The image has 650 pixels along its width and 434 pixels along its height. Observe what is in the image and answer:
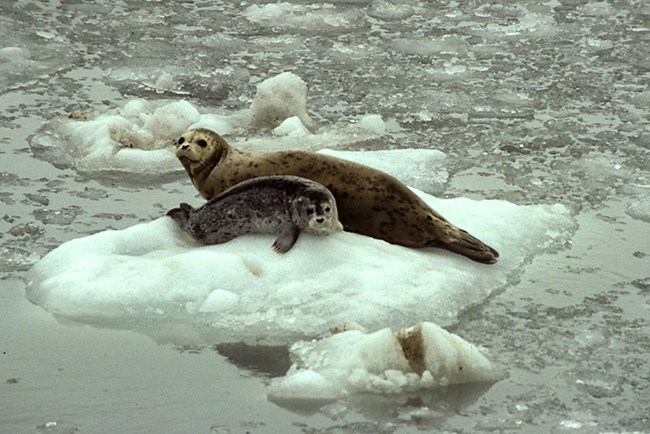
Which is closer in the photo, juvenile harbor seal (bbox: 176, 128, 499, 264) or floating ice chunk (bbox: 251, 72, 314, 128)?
juvenile harbor seal (bbox: 176, 128, 499, 264)

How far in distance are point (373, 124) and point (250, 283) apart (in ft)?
7.37

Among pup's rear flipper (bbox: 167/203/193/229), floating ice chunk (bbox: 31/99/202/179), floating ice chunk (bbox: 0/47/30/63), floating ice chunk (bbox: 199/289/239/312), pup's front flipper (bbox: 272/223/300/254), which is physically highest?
pup's front flipper (bbox: 272/223/300/254)

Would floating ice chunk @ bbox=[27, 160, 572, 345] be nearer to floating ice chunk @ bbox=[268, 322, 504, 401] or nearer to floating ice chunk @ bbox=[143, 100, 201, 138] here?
floating ice chunk @ bbox=[268, 322, 504, 401]

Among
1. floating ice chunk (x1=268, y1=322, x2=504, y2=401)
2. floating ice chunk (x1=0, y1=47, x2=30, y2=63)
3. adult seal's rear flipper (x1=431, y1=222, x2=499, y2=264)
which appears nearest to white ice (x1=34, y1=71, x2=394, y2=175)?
floating ice chunk (x1=0, y1=47, x2=30, y2=63)

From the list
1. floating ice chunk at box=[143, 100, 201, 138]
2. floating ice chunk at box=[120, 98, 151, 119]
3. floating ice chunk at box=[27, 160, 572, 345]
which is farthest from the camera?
floating ice chunk at box=[120, 98, 151, 119]

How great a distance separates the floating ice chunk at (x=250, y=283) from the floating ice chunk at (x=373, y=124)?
1750mm

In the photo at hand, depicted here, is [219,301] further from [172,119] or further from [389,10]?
[389,10]

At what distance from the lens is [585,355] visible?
4.35 metres

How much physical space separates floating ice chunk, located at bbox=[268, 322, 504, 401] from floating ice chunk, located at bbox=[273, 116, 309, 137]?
8.34 feet

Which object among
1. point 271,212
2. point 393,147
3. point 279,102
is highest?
point 271,212

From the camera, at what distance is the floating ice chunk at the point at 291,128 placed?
21.8 feet

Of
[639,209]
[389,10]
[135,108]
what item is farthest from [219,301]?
[389,10]

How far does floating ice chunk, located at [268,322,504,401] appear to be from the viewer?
13.2 ft

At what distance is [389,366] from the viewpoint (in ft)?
13.5
